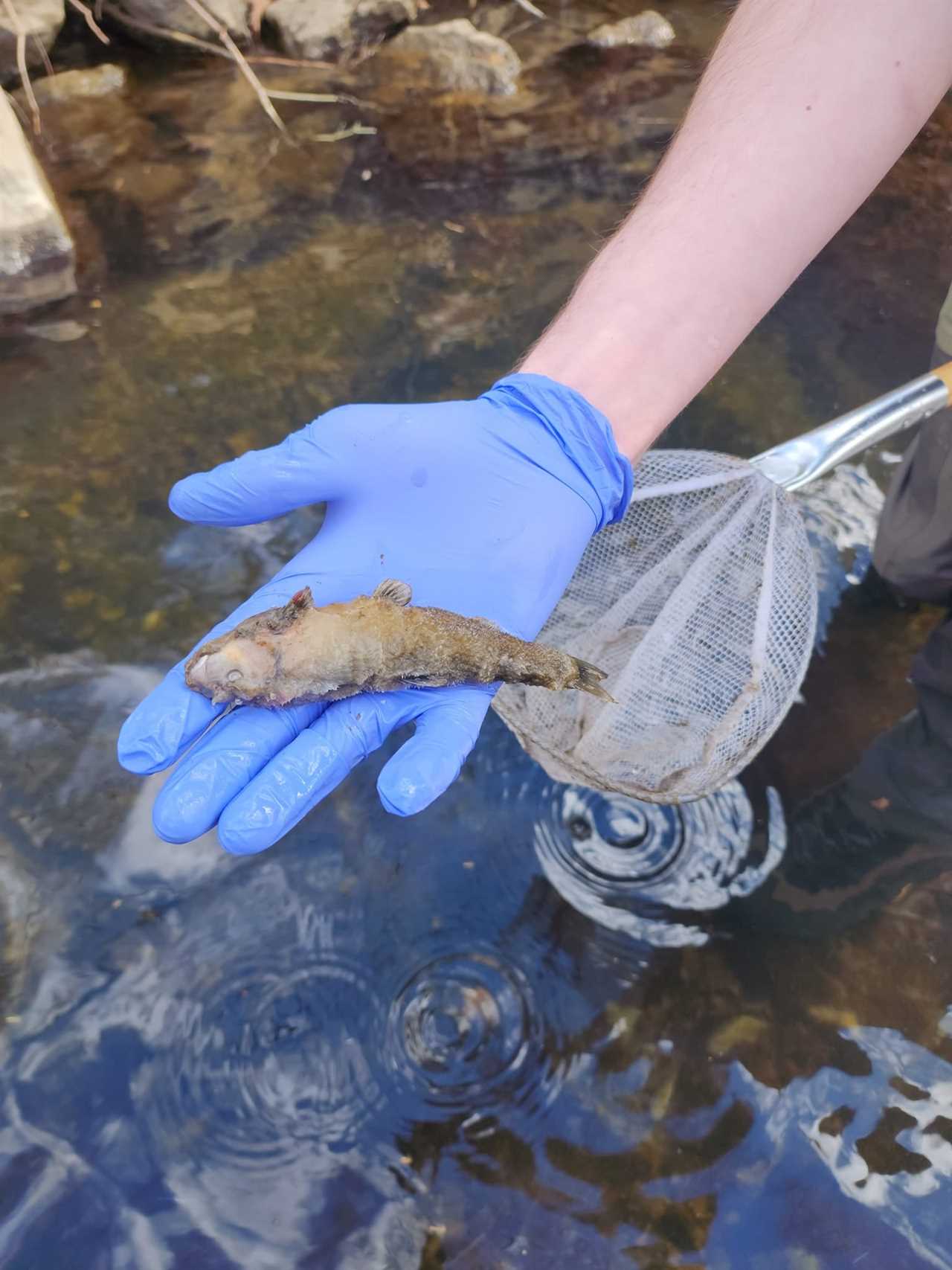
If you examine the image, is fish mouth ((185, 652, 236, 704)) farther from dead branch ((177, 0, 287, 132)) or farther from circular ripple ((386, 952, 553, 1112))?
dead branch ((177, 0, 287, 132))

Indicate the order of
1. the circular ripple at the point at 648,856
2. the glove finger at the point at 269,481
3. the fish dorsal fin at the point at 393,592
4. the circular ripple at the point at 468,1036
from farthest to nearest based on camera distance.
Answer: the circular ripple at the point at 648,856 → the circular ripple at the point at 468,1036 → the glove finger at the point at 269,481 → the fish dorsal fin at the point at 393,592

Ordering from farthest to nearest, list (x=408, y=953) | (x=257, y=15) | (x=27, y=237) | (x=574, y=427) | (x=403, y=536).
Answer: (x=257, y=15)
(x=27, y=237)
(x=408, y=953)
(x=574, y=427)
(x=403, y=536)

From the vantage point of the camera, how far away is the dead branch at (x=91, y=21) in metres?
6.62

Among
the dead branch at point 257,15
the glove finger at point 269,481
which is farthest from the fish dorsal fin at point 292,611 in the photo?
the dead branch at point 257,15

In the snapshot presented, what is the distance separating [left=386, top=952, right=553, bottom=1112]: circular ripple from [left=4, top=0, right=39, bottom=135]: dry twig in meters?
6.51

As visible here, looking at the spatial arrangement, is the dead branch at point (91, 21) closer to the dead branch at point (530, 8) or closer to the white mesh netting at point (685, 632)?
the dead branch at point (530, 8)

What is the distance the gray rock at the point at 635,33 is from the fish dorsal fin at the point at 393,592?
7.53m

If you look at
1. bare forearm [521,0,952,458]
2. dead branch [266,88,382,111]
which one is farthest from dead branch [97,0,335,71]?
bare forearm [521,0,952,458]

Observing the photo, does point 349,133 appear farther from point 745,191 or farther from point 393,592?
point 393,592

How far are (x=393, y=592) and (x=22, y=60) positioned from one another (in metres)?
5.84

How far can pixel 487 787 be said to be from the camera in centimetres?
415

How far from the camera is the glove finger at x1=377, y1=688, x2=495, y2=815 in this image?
2555 mm

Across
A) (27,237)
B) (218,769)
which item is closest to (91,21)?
(27,237)

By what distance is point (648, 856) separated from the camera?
3996 mm
